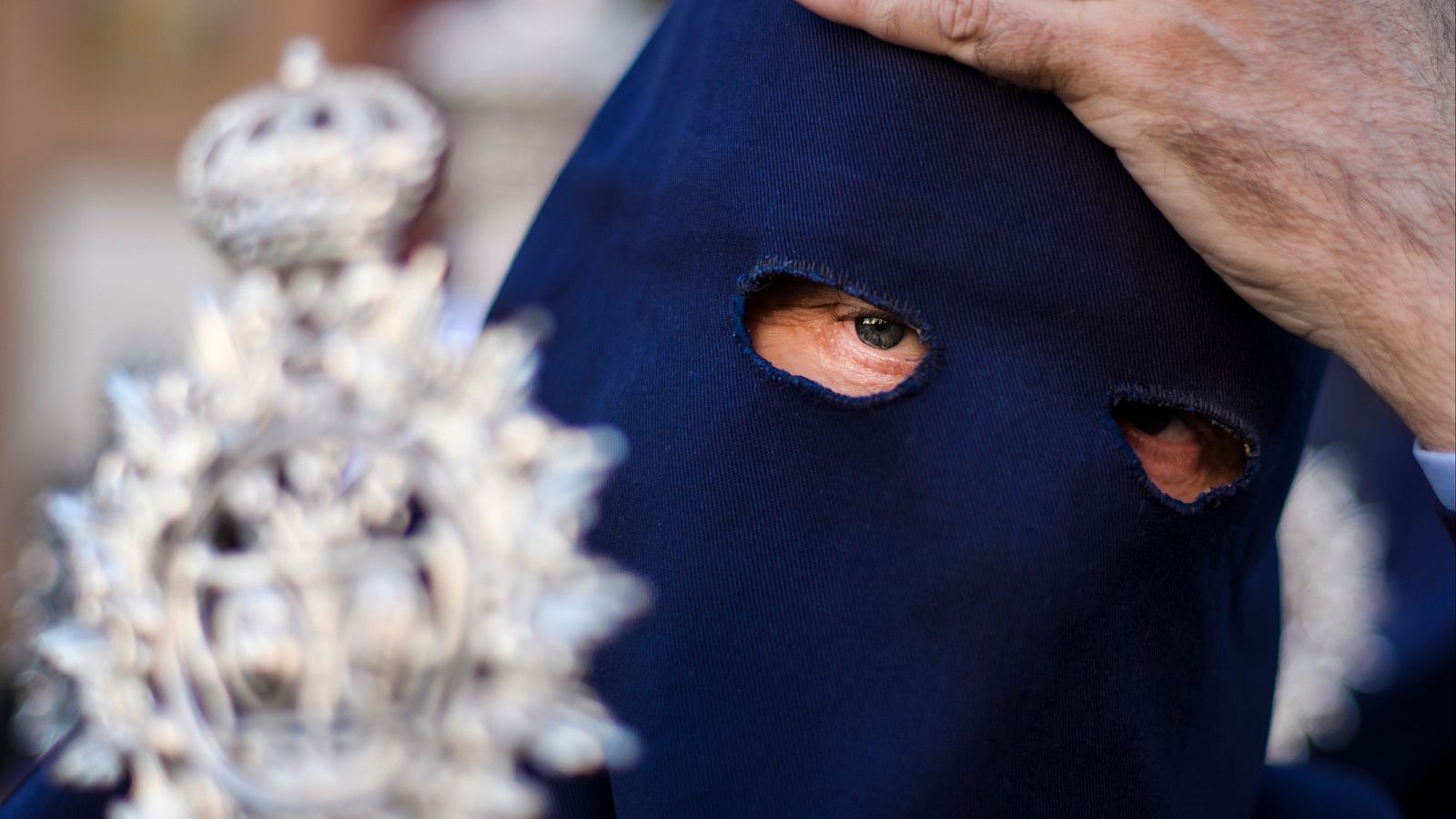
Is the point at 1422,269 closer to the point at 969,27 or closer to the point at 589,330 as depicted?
the point at 969,27

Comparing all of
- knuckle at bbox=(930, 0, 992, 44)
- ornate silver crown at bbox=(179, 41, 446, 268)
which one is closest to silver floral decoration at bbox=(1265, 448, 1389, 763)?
knuckle at bbox=(930, 0, 992, 44)

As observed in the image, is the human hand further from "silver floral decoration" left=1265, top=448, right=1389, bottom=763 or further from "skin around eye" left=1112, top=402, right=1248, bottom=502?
"silver floral decoration" left=1265, top=448, right=1389, bottom=763

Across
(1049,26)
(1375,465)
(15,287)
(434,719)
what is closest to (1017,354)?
(1049,26)

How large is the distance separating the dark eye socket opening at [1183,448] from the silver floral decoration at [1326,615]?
1089mm

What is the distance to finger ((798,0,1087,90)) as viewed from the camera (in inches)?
52.0

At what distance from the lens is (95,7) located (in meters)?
7.07

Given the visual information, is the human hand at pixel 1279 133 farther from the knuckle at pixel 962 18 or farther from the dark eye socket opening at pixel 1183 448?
the dark eye socket opening at pixel 1183 448

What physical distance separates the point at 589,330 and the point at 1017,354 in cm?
53

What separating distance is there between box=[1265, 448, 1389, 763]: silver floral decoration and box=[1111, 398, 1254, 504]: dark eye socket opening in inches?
42.9

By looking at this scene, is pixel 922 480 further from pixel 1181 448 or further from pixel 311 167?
pixel 311 167

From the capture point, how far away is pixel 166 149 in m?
7.06

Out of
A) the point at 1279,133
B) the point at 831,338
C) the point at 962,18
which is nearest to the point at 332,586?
the point at 831,338

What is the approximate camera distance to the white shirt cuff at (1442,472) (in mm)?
1357

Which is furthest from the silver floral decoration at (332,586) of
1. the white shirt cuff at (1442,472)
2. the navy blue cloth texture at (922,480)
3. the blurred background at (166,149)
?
the blurred background at (166,149)
